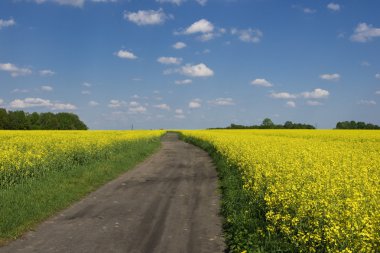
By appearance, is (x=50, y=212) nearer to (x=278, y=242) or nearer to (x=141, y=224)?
(x=141, y=224)

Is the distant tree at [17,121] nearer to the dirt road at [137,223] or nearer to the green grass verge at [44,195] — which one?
the green grass verge at [44,195]

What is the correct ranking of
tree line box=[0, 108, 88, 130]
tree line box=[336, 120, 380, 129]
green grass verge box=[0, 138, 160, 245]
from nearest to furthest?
green grass verge box=[0, 138, 160, 245]
tree line box=[336, 120, 380, 129]
tree line box=[0, 108, 88, 130]

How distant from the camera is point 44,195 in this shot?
13.2 meters

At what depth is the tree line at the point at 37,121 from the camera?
4122 inches

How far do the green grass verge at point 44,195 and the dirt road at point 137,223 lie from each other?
42 centimetres

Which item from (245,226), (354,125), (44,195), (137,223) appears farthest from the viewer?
(354,125)

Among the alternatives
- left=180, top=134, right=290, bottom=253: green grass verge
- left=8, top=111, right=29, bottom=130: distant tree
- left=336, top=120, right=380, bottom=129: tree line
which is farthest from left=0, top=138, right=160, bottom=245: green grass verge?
left=8, top=111, right=29, bottom=130: distant tree

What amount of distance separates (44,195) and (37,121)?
109 meters

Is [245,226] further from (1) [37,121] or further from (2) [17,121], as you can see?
(1) [37,121]

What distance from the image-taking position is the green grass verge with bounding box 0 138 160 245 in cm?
1041

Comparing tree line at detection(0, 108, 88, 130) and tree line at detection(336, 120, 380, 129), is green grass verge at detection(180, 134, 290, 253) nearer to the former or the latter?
tree line at detection(336, 120, 380, 129)

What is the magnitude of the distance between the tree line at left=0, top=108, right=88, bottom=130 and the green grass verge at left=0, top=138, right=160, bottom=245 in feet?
308

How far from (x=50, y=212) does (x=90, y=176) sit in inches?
221

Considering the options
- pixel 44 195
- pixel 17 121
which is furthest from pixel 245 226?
pixel 17 121
